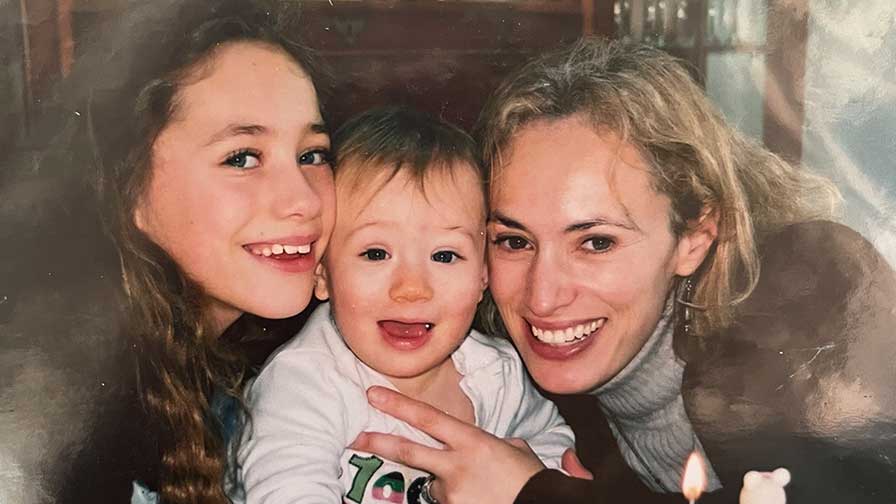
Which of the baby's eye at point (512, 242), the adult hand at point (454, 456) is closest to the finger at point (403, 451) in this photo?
the adult hand at point (454, 456)

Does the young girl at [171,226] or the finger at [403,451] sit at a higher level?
the young girl at [171,226]

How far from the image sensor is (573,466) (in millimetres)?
1604

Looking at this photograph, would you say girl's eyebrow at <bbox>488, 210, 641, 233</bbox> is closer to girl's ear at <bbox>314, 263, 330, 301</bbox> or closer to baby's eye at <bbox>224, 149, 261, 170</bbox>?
girl's ear at <bbox>314, 263, 330, 301</bbox>

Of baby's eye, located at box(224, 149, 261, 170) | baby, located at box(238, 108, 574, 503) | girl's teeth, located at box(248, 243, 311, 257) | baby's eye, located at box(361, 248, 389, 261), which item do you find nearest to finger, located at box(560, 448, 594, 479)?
baby, located at box(238, 108, 574, 503)

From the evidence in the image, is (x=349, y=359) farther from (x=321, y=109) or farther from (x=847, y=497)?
(x=847, y=497)

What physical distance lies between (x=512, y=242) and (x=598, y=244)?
141mm

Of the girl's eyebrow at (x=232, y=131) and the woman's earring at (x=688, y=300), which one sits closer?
the girl's eyebrow at (x=232, y=131)

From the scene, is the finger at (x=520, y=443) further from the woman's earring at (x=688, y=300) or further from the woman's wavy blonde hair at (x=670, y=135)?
the woman's earring at (x=688, y=300)

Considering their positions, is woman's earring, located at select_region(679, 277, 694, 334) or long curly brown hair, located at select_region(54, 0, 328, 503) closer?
long curly brown hair, located at select_region(54, 0, 328, 503)

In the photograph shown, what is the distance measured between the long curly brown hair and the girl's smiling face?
0.8 inches

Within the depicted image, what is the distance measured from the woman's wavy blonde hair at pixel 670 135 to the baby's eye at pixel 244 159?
0.36 metres

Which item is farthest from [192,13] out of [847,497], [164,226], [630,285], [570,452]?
[847,497]

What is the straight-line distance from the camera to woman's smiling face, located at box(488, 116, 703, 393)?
4.96 ft

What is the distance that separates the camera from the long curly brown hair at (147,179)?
148 cm
